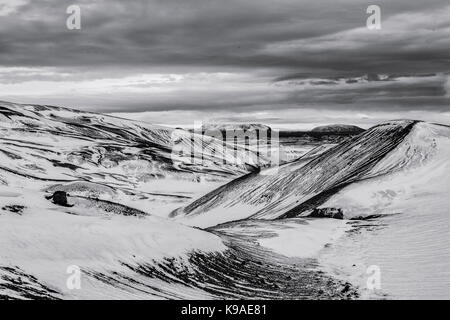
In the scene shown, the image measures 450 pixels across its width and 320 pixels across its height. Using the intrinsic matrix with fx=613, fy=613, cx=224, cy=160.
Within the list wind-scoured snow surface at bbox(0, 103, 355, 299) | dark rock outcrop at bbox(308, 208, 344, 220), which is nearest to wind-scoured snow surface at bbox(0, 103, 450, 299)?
wind-scoured snow surface at bbox(0, 103, 355, 299)

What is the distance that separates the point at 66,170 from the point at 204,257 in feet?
486

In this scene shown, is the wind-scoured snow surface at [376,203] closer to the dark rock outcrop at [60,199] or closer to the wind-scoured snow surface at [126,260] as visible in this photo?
the wind-scoured snow surface at [126,260]

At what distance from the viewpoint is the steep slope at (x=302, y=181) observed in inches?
2128

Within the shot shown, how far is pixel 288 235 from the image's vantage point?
32812 mm

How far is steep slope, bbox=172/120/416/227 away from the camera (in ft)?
177

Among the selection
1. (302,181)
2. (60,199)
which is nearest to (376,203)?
(302,181)

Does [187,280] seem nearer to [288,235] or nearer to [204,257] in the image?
[204,257]

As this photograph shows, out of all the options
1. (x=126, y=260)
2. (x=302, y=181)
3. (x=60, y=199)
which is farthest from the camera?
(x=302, y=181)

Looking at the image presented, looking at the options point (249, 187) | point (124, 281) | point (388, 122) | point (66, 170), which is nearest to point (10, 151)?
point (66, 170)

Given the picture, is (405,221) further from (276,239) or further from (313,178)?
(313,178)

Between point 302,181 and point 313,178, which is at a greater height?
point 313,178

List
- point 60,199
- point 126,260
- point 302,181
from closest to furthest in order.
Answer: point 126,260
point 60,199
point 302,181

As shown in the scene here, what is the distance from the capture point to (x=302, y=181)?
6119 cm

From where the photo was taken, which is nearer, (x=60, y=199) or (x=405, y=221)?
(x=60, y=199)
